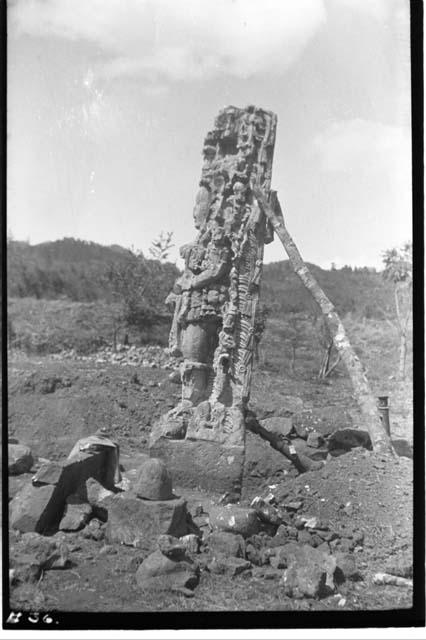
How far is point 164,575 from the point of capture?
590 cm

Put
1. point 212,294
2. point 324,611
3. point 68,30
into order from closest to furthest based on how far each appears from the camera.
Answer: point 324,611 → point 68,30 → point 212,294

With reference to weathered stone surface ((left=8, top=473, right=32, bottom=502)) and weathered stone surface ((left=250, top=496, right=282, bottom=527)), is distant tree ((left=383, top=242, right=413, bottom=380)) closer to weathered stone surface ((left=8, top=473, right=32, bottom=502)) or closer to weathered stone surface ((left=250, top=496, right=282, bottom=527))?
weathered stone surface ((left=250, top=496, right=282, bottom=527))

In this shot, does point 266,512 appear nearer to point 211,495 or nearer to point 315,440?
point 211,495

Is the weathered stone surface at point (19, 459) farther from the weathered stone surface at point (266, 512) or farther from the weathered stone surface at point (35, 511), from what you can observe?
the weathered stone surface at point (266, 512)

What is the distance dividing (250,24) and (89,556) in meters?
4.72

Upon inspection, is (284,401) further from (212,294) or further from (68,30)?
(68,30)

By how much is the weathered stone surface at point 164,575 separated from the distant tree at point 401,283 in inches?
98.9

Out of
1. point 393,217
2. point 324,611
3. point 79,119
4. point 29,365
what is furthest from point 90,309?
point 324,611

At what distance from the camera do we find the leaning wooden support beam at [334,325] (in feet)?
22.0

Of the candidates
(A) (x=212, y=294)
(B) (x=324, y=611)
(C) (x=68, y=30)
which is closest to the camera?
(B) (x=324, y=611)

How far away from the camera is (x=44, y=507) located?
6.10 meters

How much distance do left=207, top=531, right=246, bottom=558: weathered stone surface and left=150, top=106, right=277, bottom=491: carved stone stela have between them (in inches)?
35.2

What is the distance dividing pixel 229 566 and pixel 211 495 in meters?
0.79

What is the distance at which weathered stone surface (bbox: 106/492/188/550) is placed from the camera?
6.05 metres
